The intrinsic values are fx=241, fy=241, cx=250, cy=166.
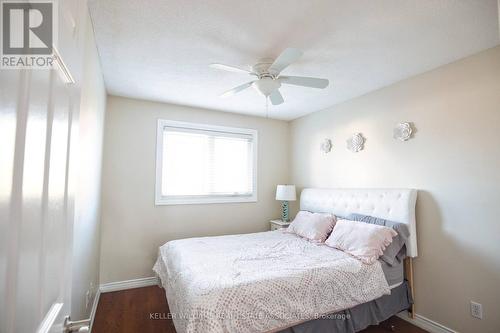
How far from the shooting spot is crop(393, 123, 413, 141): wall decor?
104 inches

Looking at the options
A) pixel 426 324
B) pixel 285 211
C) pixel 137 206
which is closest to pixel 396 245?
pixel 426 324

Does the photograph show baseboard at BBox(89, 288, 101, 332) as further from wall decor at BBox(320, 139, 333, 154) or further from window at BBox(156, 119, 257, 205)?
wall decor at BBox(320, 139, 333, 154)

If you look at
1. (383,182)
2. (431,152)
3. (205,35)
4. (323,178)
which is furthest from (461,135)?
(205,35)

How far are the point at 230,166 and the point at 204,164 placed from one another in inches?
17.7

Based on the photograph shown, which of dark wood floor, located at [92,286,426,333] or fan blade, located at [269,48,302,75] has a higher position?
fan blade, located at [269,48,302,75]

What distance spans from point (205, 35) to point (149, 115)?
6.44 feet

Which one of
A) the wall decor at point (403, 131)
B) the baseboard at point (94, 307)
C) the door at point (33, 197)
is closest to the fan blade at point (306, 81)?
the wall decor at point (403, 131)

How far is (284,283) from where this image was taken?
1.84 metres

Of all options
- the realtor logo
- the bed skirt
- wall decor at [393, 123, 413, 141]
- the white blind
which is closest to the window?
the white blind

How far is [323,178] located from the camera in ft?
12.4

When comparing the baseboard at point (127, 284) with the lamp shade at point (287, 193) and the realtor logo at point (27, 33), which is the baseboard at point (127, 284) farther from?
the realtor logo at point (27, 33)

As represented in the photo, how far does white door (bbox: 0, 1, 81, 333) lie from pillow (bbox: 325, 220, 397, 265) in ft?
7.56

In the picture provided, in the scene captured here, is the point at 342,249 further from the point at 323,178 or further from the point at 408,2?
the point at 408,2

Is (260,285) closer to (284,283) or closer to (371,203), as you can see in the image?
(284,283)
